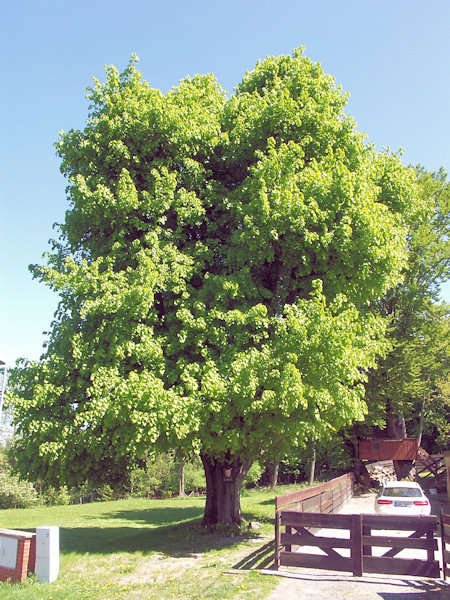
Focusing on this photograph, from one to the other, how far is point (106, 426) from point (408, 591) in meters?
7.29

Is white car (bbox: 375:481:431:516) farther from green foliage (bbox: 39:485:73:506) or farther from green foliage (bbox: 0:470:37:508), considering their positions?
green foliage (bbox: 39:485:73:506)

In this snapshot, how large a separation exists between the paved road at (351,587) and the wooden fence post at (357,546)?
0.53 feet

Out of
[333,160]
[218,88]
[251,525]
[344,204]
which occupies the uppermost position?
[218,88]

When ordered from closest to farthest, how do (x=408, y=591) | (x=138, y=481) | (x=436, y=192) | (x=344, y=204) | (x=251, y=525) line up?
(x=408, y=591) → (x=344, y=204) → (x=251, y=525) → (x=436, y=192) → (x=138, y=481)

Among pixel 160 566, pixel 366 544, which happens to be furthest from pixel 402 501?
pixel 160 566

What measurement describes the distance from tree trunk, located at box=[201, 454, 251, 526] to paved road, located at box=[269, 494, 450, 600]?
594 centimetres

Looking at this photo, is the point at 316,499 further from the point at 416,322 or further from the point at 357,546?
the point at 416,322

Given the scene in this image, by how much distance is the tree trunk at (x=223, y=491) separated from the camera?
613 inches

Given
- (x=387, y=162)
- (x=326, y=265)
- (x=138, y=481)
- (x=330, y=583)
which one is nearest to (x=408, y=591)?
(x=330, y=583)

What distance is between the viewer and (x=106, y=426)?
11.7 metres

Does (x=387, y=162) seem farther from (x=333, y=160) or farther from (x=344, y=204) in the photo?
(x=344, y=204)

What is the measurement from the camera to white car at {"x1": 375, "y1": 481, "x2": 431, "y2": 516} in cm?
1540

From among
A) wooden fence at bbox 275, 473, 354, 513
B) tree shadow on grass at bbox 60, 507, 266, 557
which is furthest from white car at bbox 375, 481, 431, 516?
→ tree shadow on grass at bbox 60, 507, 266, 557

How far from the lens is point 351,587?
8.52 meters
